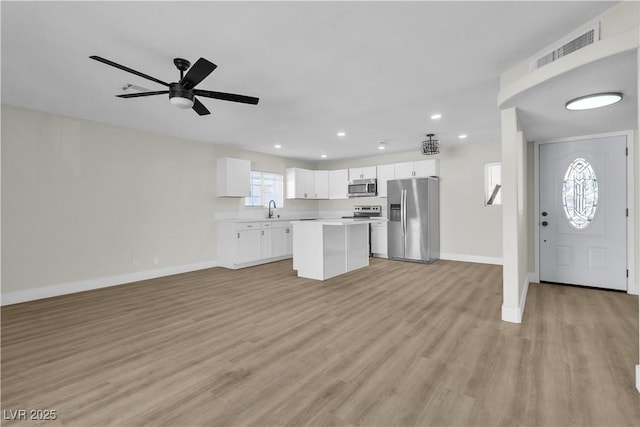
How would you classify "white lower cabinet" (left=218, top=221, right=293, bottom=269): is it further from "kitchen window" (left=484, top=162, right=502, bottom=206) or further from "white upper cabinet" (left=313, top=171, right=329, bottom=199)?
"kitchen window" (left=484, top=162, right=502, bottom=206)

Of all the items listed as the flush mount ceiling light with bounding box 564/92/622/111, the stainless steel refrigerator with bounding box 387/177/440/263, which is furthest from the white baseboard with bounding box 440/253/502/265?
the flush mount ceiling light with bounding box 564/92/622/111

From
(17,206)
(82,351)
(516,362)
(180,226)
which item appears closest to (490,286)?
(516,362)

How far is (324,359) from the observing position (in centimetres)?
221

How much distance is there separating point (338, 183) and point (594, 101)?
551 centimetres

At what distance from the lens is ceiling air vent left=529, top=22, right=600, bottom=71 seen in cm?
199

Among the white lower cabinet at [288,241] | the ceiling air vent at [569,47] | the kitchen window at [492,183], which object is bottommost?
the white lower cabinet at [288,241]

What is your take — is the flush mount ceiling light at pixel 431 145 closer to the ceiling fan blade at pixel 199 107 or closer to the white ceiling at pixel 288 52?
the white ceiling at pixel 288 52

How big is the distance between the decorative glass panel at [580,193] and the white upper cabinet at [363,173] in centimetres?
367

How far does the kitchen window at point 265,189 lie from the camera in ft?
22.2

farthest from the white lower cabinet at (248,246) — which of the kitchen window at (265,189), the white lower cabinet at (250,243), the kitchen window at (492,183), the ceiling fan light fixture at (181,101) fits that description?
the kitchen window at (492,183)

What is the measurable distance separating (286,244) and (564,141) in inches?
206

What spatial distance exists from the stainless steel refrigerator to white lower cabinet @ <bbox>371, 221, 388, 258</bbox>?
0.14m

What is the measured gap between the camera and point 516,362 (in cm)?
215

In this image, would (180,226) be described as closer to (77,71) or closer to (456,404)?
(77,71)
